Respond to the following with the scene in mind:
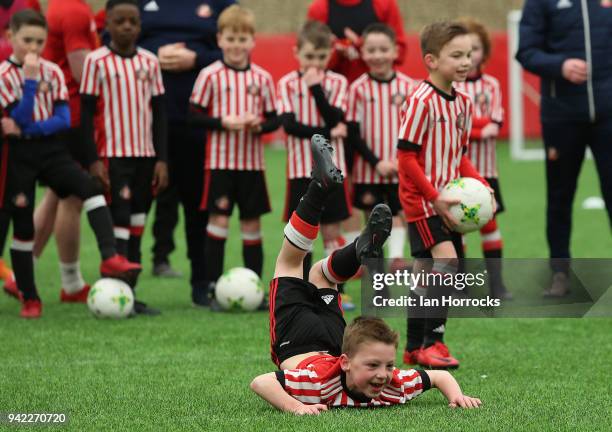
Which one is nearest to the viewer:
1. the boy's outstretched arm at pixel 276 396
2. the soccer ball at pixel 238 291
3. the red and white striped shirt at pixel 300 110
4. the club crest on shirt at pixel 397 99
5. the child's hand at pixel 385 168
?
the boy's outstretched arm at pixel 276 396

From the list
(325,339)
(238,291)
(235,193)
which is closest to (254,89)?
(235,193)

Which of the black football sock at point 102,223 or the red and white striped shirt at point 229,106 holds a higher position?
the red and white striped shirt at point 229,106

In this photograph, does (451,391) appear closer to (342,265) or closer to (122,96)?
(342,265)

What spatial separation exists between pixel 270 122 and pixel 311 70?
0.46 meters

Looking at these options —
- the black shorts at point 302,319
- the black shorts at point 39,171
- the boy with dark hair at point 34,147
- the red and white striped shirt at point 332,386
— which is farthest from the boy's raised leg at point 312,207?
the black shorts at point 39,171

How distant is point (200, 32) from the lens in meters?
8.39

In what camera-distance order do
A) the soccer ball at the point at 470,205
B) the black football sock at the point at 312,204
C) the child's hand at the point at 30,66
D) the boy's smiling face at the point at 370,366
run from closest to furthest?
1. the boy's smiling face at the point at 370,366
2. the black football sock at the point at 312,204
3. the soccer ball at the point at 470,205
4. the child's hand at the point at 30,66

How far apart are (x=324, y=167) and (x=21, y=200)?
2973 millimetres

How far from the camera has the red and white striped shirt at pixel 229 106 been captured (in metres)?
7.97

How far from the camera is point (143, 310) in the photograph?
7789 millimetres

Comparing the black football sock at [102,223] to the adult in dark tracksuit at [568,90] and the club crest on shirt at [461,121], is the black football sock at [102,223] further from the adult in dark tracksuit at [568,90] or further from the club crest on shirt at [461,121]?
the adult in dark tracksuit at [568,90]

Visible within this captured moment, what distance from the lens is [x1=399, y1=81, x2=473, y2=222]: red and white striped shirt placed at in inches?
233

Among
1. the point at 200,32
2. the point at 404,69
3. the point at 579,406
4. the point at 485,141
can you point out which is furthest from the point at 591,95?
the point at 404,69

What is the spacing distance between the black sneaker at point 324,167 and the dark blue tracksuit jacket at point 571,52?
3.06m
